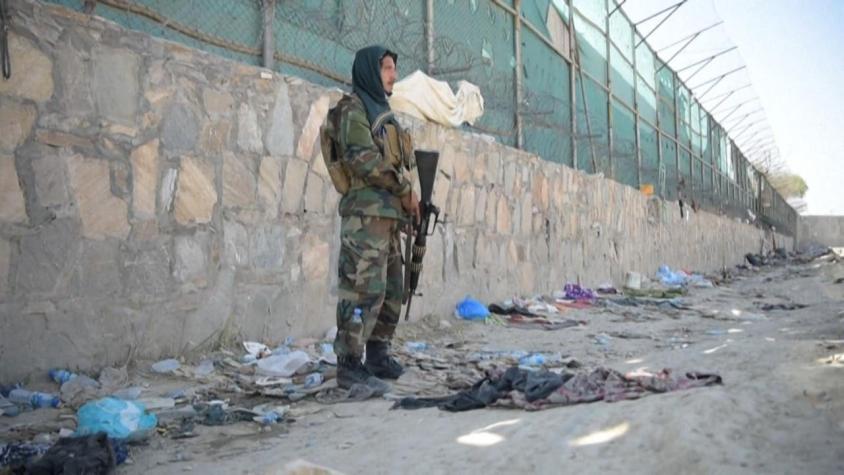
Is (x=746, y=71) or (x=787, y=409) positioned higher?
(x=746, y=71)

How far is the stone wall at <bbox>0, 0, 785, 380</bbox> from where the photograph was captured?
111 inches

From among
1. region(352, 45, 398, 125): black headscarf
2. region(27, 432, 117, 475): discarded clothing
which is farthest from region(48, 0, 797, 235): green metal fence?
region(27, 432, 117, 475): discarded clothing

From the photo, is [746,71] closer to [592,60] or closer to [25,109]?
[592,60]

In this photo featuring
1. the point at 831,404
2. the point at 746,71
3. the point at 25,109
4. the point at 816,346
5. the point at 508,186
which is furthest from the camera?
the point at 746,71

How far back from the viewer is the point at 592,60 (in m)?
10.9

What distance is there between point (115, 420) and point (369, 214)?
139cm

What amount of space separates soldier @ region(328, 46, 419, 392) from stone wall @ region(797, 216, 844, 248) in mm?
61553

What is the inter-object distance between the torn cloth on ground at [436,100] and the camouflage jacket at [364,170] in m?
2.08

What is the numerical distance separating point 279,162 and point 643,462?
9.74 ft

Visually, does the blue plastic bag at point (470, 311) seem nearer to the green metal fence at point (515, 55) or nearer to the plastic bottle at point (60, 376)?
the green metal fence at point (515, 55)

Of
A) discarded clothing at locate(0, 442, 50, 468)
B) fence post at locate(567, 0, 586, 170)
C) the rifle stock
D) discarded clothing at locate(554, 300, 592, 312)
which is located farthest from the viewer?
fence post at locate(567, 0, 586, 170)

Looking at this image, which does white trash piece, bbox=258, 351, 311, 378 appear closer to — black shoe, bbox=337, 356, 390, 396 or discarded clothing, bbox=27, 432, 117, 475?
black shoe, bbox=337, 356, 390, 396

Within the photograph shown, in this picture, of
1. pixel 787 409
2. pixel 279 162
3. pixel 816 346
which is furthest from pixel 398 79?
pixel 787 409

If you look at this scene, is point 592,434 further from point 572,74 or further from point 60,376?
point 572,74
